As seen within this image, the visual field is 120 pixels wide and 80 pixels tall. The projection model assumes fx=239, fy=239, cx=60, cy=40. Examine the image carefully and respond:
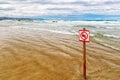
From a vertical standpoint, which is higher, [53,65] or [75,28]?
[53,65]

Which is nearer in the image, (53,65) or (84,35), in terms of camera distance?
(84,35)

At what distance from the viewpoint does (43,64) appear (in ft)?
27.7

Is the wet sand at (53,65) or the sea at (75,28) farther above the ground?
the wet sand at (53,65)

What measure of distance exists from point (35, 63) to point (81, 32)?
2405mm

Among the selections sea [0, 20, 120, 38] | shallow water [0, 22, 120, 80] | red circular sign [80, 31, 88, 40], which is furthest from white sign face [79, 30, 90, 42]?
sea [0, 20, 120, 38]

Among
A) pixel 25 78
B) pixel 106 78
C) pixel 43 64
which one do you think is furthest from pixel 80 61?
pixel 25 78

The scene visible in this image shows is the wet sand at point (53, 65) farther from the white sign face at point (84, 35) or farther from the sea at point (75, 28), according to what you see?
the sea at point (75, 28)

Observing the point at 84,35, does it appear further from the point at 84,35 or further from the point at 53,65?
the point at 53,65

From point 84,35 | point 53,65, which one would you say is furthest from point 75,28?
point 84,35

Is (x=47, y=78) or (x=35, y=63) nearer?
(x=47, y=78)

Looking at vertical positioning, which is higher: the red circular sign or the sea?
the red circular sign

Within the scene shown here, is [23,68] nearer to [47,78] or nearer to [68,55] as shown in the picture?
[47,78]

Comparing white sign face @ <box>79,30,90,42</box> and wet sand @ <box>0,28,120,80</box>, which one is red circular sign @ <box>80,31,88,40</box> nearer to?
white sign face @ <box>79,30,90,42</box>

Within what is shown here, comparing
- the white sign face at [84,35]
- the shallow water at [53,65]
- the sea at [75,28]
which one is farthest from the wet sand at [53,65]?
the sea at [75,28]
